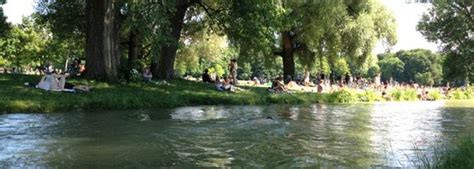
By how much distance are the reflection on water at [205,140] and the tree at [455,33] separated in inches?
1422

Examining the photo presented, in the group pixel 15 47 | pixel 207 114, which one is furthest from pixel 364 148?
pixel 15 47

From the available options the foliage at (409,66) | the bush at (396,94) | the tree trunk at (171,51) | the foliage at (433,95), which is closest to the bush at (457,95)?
the foliage at (433,95)

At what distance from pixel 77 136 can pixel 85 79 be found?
41.6ft

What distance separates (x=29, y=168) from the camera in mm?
9562

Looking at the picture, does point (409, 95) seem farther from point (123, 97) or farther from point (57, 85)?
point (57, 85)

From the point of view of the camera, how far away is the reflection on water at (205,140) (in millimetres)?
10891

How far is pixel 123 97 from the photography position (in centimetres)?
2339

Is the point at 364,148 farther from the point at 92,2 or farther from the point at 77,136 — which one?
the point at 92,2

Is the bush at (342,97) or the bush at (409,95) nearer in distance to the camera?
the bush at (342,97)

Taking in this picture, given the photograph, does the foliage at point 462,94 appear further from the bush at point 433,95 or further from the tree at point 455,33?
the bush at point 433,95

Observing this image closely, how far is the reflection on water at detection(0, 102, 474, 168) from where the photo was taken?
10891mm

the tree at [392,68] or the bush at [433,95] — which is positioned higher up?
the tree at [392,68]

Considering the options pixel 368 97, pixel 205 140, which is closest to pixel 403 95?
pixel 368 97

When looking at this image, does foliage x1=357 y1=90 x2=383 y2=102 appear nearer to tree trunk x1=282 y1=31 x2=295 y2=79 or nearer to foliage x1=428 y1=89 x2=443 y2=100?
tree trunk x1=282 y1=31 x2=295 y2=79
